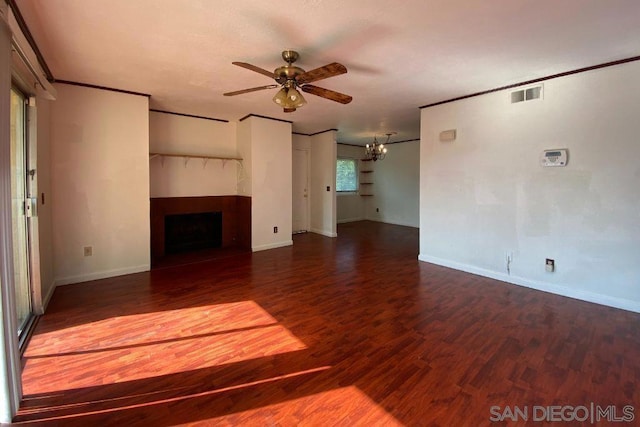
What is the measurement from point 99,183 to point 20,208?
130 centimetres

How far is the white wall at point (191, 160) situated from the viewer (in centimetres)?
520

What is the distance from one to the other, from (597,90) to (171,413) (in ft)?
15.6

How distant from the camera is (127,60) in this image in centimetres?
309

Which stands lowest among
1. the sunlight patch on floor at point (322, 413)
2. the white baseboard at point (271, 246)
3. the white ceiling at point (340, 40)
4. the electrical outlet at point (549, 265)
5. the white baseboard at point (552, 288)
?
the sunlight patch on floor at point (322, 413)

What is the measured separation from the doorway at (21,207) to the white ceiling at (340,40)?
719 mm

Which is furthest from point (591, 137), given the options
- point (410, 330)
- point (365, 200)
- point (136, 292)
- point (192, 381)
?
point (365, 200)

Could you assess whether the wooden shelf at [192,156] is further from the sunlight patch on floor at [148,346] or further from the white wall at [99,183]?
the sunlight patch on floor at [148,346]

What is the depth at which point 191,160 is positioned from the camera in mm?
5523

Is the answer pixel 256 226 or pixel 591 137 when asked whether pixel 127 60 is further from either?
pixel 591 137

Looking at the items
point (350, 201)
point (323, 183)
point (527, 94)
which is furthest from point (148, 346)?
point (350, 201)

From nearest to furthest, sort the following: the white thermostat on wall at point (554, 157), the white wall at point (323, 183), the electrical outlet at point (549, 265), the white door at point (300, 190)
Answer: the white thermostat on wall at point (554, 157), the electrical outlet at point (549, 265), the white wall at point (323, 183), the white door at point (300, 190)

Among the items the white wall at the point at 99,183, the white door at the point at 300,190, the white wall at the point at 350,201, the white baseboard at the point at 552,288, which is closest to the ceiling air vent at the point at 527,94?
the white baseboard at the point at 552,288

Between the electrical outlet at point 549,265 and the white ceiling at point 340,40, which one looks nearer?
the white ceiling at point 340,40

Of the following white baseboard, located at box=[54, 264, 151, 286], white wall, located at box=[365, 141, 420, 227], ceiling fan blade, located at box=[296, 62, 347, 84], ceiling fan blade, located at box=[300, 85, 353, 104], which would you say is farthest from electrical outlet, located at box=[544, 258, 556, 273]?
white baseboard, located at box=[54, 264, 151, 286]
